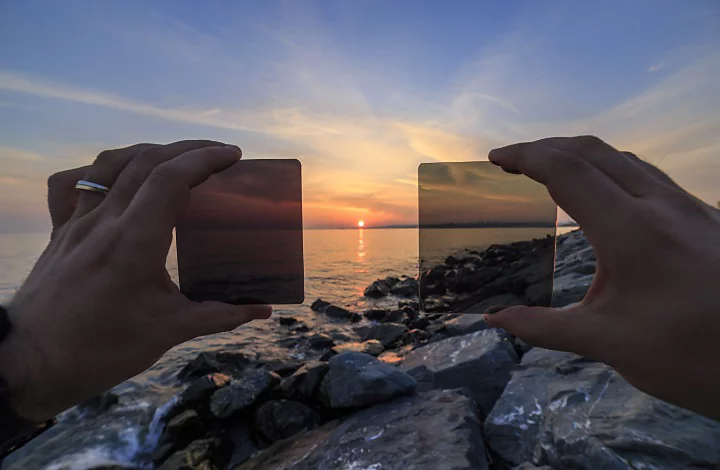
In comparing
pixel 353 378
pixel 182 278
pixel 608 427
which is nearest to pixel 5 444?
pixel 182 278

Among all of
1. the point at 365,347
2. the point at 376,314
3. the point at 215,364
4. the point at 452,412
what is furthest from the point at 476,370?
the point at 376,314

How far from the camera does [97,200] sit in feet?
5.40

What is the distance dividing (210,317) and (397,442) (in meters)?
1.93

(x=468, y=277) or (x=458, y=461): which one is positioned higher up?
(x=468, y=277)

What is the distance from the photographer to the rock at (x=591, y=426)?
6.76 ft

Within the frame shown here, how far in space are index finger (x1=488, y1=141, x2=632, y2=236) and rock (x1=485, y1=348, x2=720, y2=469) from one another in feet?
5.85

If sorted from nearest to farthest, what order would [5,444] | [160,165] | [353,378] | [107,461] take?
[5,444] < [160,165] < [353,378] < [107,461]

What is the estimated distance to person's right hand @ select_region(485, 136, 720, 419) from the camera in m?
1.15

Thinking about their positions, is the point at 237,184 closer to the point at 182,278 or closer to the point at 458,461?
the point at 182,278

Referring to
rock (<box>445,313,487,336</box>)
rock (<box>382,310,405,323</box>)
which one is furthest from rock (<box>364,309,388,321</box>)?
rock (<box>445,313,487,336</box>)

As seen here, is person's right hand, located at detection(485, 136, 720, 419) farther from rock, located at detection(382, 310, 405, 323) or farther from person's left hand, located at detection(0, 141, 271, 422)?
rock, located at detection(382, 310, 405, 323)

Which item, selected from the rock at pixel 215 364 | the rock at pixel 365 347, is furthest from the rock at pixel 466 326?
the rock at pixel 215 364

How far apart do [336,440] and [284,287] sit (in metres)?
1.72

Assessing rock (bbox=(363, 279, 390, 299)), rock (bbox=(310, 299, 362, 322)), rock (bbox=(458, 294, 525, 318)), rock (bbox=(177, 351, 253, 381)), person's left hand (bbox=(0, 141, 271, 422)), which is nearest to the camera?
person's left hand (bbox=(0, 141, 271, 422))
